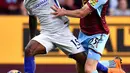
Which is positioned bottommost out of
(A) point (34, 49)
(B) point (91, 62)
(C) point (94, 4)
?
(B) point (91, 62)

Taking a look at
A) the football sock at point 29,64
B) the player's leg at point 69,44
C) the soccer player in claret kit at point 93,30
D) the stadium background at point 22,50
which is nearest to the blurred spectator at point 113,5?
the stadium background at point 22,50

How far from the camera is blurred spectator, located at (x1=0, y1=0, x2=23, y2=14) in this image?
14.8 m

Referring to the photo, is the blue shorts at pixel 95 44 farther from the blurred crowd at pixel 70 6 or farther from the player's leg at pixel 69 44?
the blurred crowd at pixel 70 6

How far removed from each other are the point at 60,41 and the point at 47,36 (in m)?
0.21

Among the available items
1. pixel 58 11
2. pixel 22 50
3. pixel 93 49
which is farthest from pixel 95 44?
pixel 22 50

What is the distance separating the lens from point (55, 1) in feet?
30.7

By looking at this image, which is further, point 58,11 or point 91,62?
point 91,62

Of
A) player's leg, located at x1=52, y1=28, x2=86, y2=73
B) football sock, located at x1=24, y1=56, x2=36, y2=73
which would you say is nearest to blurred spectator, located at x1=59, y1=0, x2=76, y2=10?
player's leg, located at x1=52, y1=28, x2=86, y2=73

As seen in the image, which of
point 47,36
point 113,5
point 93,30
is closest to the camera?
point 47,36

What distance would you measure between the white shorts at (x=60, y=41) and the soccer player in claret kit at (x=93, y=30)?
21cm

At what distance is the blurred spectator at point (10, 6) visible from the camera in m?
14.8

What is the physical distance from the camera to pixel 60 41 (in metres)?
9.41

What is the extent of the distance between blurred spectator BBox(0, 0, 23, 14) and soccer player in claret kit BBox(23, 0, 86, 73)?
5.31 meters

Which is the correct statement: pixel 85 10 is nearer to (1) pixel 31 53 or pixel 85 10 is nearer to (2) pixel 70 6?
(1) pixel 31 53
